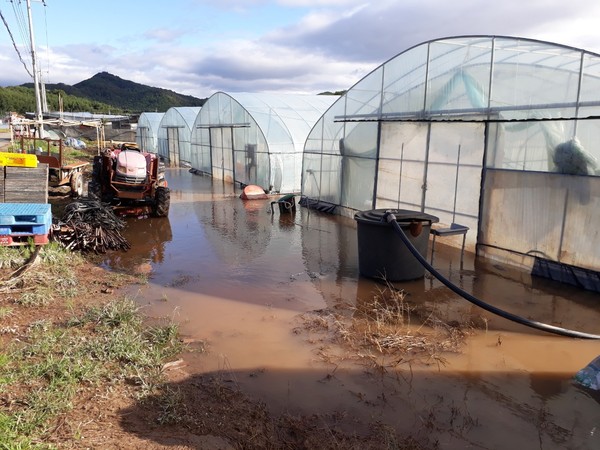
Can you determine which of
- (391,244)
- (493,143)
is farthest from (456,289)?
(493,143)

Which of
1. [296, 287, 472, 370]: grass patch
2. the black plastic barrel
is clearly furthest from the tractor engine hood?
[296, 287, 472, 370]: grass patch

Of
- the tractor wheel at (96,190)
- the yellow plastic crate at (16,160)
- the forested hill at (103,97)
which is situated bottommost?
the tractor wheel at (96,190)

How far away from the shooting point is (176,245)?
11.0 metres

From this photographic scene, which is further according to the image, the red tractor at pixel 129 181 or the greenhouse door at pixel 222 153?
the greenhouse door at pixel 222 153

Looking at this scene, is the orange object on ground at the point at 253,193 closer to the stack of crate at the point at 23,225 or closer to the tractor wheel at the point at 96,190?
the tractor wheel at the point at 96,190

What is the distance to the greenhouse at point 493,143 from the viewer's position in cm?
805

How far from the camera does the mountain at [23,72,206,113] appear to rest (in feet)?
337

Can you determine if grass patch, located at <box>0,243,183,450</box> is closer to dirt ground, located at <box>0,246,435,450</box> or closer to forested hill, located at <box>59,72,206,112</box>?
dirt ground, located at <box>0,246,435,450</box>

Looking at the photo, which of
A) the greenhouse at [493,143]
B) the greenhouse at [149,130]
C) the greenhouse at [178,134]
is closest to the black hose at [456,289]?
the greenhouse at [493,143]

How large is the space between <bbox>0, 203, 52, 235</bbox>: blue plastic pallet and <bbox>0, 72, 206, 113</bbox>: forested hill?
7165 centimetres

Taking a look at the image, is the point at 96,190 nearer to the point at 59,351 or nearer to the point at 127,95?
the point at 59,351

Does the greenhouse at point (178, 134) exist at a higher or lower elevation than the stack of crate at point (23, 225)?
higher

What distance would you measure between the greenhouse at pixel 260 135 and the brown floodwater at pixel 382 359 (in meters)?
7.80

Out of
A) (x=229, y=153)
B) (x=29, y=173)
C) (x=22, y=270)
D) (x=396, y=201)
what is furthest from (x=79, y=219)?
(x=229, y=153)
